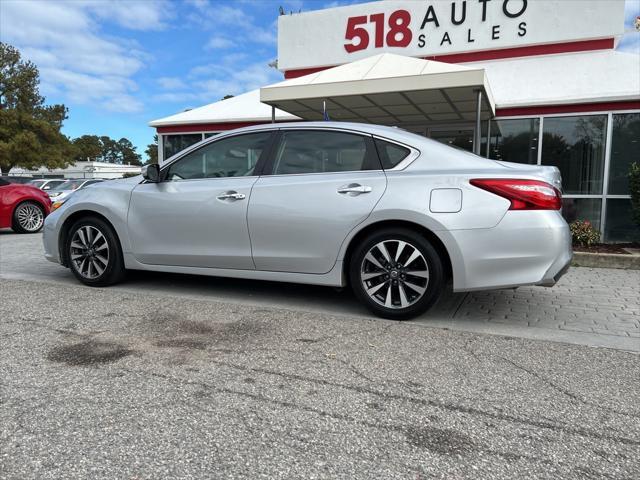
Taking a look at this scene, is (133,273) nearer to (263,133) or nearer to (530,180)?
(263,133)

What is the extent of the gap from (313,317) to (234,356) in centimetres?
110

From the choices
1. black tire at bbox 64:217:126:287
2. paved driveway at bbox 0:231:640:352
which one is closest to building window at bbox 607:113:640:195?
paved driveway at bbox 0:231:640:352

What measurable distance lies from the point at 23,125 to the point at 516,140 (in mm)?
39106

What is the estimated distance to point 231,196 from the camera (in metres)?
4.52

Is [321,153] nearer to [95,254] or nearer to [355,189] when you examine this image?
[355,189]

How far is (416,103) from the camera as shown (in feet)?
29.4

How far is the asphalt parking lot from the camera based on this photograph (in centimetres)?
209

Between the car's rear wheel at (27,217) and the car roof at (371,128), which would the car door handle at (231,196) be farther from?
the car's rear wheel at (27,217)

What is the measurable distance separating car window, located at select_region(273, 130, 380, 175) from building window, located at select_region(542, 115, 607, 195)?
7.20 metres

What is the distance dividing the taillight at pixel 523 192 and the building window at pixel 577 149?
687 cm

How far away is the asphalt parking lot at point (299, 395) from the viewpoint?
2.09m

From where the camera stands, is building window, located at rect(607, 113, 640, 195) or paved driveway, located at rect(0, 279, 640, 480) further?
building window, located at rect(607, 113, 640, 195)

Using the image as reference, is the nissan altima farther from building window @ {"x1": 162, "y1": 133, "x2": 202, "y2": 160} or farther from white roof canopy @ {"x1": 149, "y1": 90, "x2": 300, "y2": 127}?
building window @ {"x1": 162, "y1": 133, "x2": 202, "y2": 160}

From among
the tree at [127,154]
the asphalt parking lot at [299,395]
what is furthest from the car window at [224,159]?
the tree at [127,154]
